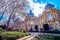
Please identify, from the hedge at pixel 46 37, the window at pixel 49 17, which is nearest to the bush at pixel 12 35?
the hedge at pixel 46 37

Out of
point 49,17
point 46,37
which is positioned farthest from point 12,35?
point 49,17

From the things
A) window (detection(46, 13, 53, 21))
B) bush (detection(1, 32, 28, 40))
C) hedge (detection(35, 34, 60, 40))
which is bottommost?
hedge (detection(35, 34, 60, 40))

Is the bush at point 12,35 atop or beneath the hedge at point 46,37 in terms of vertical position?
atop

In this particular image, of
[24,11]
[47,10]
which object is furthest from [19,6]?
[47,10]

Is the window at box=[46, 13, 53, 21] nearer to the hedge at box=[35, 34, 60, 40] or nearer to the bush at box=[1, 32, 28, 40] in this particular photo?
the hedge at box=[35, 34, 60, 40]

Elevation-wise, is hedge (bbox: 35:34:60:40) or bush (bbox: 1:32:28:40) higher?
bush (bbox: 1:32:28:40)

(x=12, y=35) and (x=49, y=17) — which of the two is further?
(x=12, y=35)

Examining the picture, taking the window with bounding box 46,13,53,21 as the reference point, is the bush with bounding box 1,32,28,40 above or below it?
below

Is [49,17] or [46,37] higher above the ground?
[49,17]

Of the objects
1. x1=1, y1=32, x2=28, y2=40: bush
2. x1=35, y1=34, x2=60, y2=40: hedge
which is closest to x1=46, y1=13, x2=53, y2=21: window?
x1=35, y1=34, x2=60, y2=40: hedge

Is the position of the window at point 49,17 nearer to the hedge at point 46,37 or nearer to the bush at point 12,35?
the hedge at point 46,37

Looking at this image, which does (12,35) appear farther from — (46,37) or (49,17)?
(49,17)

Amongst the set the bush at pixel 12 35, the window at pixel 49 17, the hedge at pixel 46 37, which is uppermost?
the window at pixel 49 17

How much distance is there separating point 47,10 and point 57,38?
0.85 metres
